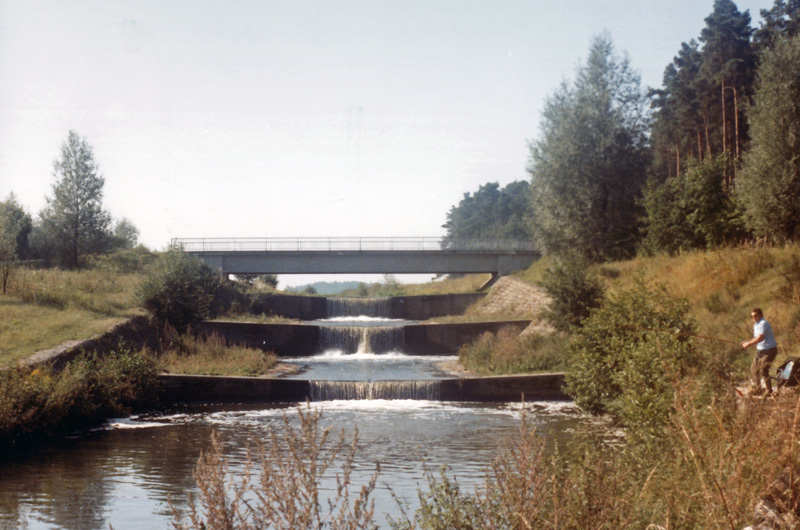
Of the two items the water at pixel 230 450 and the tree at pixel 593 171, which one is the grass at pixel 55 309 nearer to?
the water at pixel 230 450

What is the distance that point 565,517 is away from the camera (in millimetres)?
5344

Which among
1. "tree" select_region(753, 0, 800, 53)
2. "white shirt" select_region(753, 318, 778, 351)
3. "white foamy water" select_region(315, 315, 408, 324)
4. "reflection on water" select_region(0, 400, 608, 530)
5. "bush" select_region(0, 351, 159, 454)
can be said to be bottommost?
"reflection on water" select_region(0, 400, 608, 530)

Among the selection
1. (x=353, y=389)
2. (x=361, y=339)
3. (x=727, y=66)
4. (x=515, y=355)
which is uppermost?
(x=727, y=66)

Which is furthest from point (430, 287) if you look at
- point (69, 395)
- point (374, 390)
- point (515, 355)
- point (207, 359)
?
point (69, 395)

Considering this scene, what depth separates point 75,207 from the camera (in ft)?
157

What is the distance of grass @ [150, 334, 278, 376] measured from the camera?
21594 mm

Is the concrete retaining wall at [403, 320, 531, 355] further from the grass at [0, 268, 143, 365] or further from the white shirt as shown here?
the white shirt

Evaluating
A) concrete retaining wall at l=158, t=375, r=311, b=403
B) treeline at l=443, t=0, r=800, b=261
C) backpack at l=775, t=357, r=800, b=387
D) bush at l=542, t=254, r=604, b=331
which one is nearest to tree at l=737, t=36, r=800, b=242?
treeline at l=443, t=0, r=800, b=261

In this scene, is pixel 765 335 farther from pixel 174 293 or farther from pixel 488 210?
pixel 488 210

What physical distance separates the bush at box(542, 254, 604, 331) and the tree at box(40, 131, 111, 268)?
34929 millimetres

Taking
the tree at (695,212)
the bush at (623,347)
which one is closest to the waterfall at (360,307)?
the tree at (695,212)

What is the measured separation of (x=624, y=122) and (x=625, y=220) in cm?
562

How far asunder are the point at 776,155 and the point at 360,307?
75.1ft

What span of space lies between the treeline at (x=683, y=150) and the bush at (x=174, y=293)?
1910 cm
